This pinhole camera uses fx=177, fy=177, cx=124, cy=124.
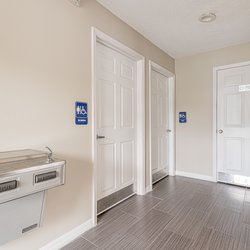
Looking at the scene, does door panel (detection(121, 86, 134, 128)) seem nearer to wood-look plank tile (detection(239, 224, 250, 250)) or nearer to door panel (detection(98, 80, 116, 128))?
door panel (detection(98, 80, 116, 128))

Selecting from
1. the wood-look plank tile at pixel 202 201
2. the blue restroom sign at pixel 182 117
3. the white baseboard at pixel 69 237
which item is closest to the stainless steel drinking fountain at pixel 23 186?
the white baseboard at pixel 69 237

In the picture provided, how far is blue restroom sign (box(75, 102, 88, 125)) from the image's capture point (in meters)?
1.78

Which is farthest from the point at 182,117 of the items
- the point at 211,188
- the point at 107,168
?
the point at 107,168

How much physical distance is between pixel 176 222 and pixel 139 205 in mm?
564

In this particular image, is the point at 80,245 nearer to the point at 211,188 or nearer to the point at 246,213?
the point at 246,213

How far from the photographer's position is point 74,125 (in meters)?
1.77

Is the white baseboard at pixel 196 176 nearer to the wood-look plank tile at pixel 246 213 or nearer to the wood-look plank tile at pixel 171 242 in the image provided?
the wood-look plank tile at pixel 246 213

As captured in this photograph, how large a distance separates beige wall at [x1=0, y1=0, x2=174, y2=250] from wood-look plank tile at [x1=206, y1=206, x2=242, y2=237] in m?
1.44

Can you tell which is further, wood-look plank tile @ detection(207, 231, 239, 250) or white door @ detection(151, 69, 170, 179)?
white door @ detection(151, 69, 170, 179)

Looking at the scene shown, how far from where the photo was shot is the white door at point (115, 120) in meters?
2.20

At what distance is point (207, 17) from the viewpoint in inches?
91.0

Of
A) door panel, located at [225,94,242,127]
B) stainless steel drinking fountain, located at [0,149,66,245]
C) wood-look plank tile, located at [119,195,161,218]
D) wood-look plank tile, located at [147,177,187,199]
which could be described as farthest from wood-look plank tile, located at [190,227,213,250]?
door panel, located at [225,94,242,127]

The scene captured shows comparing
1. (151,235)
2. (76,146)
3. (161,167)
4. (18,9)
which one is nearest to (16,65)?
(18,9)

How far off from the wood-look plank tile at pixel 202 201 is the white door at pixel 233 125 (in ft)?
2.82
